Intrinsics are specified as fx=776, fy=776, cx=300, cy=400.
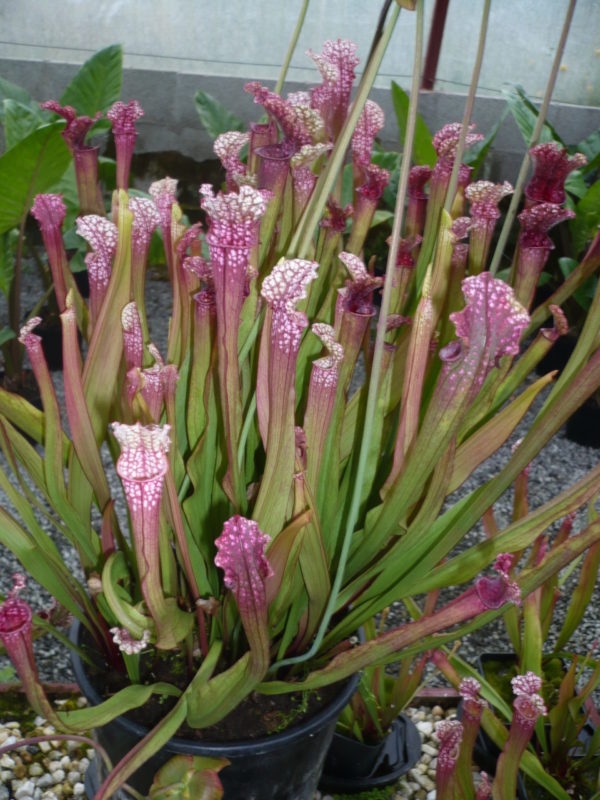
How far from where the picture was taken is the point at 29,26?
2.56m

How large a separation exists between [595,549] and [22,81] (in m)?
2.48

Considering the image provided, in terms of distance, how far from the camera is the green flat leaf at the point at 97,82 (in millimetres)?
1885

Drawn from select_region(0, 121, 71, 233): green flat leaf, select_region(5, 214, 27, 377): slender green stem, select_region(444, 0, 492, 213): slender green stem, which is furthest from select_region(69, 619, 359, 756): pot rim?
select_region(5, 214, 27, 377): slender green stem

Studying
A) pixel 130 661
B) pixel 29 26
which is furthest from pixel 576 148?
pixel 130 661

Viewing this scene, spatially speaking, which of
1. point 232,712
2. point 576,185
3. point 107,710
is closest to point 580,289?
point 576,185

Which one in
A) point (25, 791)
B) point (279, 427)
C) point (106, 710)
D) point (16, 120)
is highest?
point (16, 120)

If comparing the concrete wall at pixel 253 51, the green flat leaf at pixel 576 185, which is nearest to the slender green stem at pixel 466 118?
the green flat leaf at pixel 576 185

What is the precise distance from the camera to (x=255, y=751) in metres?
0.66

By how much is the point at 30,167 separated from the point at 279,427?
1.12 meters

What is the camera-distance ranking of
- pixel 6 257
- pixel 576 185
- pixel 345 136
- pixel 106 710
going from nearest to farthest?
pixel 345 136 < pixel 106 710 < pixel 6 257 < pixel 576 185

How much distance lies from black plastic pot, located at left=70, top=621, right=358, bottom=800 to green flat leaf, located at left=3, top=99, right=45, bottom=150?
130 cm

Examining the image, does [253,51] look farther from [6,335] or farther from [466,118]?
[466,118]

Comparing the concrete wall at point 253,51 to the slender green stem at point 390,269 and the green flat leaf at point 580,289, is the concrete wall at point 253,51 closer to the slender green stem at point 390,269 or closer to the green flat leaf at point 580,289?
the green flat leaf at point 580,289

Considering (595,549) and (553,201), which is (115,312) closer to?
(553,201)
